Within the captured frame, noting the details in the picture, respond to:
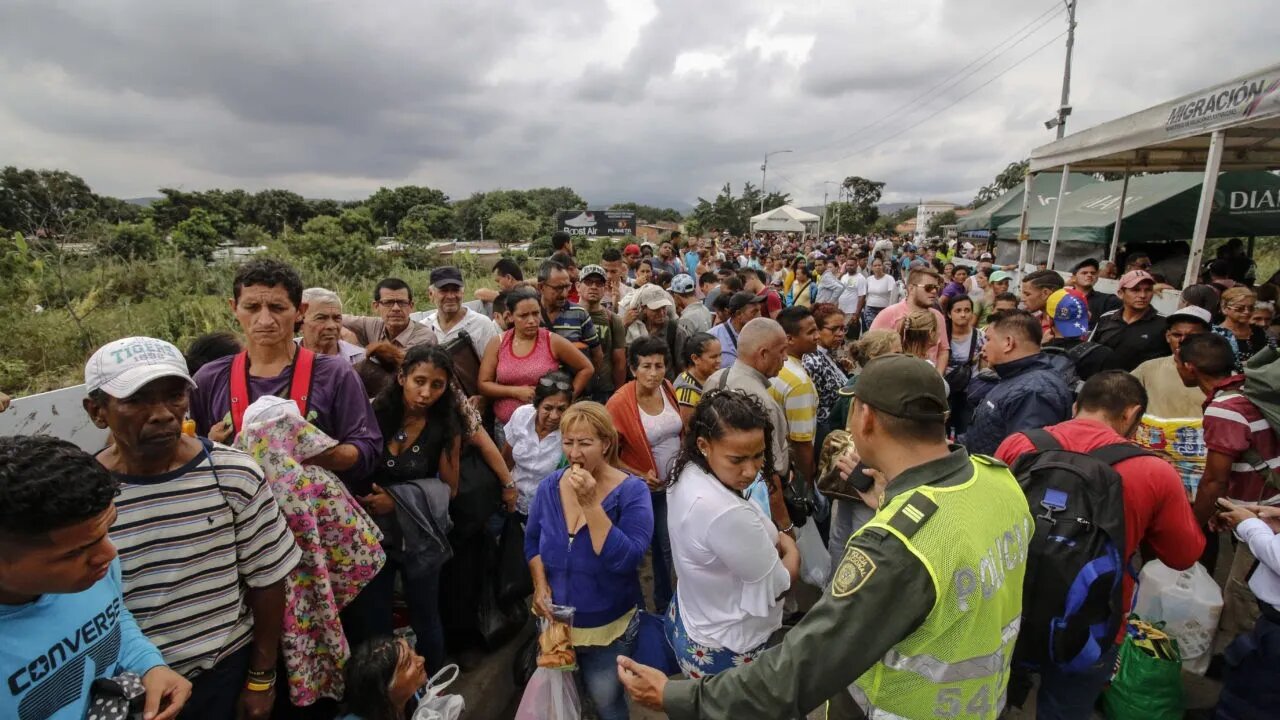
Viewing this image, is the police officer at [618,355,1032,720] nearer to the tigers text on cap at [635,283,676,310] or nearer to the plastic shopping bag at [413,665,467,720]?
the plastic shopping bag at [413,665,467,720]

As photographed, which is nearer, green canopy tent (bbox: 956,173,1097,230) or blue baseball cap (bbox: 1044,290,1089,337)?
blue baseball cap (bbox: 1044,290,1089,337)

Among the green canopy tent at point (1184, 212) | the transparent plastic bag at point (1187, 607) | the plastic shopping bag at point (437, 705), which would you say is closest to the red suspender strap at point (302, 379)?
the plastic shopping bag at point (437, 705)

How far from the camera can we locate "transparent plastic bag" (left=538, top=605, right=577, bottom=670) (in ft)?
7.13

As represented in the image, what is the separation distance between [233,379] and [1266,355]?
15.0 feet

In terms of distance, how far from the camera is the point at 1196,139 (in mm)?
6320

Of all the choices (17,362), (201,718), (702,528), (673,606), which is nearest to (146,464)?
(201,718)

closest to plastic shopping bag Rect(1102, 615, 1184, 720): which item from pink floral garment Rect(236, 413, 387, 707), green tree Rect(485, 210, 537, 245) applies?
pink floral garment Rect(236, 413, 387, 707)

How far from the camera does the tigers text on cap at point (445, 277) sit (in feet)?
12.8

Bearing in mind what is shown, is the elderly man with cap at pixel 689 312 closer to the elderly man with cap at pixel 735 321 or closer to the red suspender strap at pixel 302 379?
the elderly man with cap at pixel 735 321

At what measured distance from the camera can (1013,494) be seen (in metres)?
1.49

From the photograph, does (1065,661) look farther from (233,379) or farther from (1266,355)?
(233,379)

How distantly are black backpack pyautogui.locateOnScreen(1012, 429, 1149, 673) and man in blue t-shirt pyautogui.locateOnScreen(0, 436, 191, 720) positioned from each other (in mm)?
2596

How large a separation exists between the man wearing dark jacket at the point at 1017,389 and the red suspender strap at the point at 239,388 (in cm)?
345

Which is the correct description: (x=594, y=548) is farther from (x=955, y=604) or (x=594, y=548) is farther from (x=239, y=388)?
(x=239, y=388)
